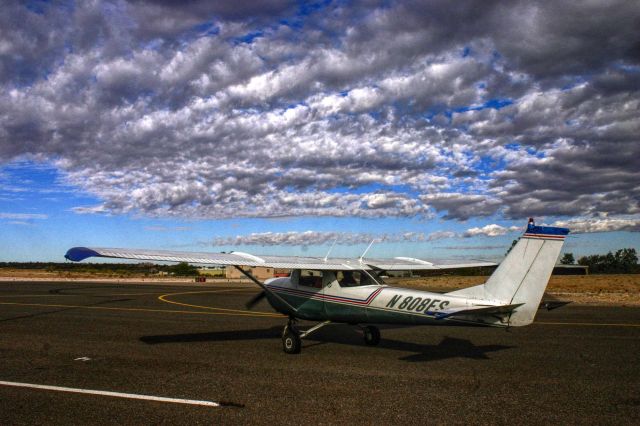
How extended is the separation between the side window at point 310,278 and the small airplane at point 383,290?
0.03 m

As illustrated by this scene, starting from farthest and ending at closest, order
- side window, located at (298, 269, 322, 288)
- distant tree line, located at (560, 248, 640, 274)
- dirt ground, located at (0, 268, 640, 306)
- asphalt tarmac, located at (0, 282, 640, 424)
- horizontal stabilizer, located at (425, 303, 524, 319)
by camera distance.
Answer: distant tree line, located at (560, 248, 640, 274)
dirt ground, located at (0, 268, 640, 306)
side window, located at (298, 269, 322, 288)
horizontal stabilizer, located at (425, 303, 524, 319)
asphalt tarmac, located at (0, 282, 640, 424)

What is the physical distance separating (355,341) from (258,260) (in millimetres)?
3623

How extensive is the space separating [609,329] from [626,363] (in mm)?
5992

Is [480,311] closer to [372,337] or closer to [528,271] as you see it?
[528,271]

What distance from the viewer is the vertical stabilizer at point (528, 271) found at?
9578 mm

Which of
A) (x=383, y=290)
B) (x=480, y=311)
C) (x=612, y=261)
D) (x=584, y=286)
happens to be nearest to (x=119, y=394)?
(x=383, y=290)

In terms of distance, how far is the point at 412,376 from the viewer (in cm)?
893

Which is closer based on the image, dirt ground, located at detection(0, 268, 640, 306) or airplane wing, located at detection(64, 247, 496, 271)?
airplane wing, located at detection(64, 247, 496, 271)

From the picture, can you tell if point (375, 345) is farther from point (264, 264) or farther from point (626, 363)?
point (626, 363)

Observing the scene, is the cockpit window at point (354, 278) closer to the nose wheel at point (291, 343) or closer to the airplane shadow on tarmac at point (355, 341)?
the nose wheel at point (291, 343)

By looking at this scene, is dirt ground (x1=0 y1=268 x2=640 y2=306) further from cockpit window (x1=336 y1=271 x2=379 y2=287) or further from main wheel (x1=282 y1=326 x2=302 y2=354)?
main wheel (x1=282 y1=326 x2=302 y2=354)

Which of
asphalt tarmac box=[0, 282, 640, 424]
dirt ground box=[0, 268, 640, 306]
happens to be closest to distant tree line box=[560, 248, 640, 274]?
dirt ground box=[0, 268, 640, 306]

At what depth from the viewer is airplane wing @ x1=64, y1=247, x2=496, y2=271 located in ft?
32.1

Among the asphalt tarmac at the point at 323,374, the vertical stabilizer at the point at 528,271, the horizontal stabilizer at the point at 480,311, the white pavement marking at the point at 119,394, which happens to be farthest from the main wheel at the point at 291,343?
the vertical stabilizer at the point at 528,271
